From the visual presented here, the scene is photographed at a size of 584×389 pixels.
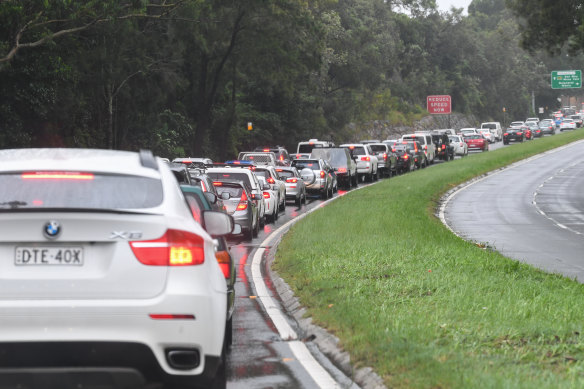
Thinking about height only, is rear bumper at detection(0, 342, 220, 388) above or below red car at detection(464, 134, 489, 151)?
above

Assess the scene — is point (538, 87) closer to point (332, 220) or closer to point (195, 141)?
point (195, 141)

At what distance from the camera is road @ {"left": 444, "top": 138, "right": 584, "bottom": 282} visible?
21025mm

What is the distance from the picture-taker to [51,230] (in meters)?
5.88

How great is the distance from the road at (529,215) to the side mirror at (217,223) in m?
9.66

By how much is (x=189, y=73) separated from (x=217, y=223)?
50744mm

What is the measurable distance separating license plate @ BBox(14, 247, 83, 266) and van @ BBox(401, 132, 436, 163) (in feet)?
204

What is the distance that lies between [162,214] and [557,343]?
3985 mm

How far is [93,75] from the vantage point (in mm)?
44688

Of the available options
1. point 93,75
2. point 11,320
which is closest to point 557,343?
point 11,320

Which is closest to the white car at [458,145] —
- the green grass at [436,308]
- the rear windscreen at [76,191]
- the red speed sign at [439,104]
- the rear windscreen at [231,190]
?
the red speed sign at [439,104]

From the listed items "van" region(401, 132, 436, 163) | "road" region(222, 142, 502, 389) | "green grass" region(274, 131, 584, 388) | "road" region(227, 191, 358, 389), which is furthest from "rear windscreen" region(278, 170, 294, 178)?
"van" region(401, 132, 436, 163)

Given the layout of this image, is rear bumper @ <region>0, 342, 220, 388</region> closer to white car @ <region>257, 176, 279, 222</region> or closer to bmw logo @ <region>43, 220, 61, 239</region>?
bmw logo @ <region>43, 220, 61, 239</region>

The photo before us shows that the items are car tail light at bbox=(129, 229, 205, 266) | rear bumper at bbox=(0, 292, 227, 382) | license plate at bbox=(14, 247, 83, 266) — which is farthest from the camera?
car tail light at bbox=(129, 229, 205, 266)

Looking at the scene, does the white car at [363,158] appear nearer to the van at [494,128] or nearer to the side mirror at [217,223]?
the side mirror at [217,223]
